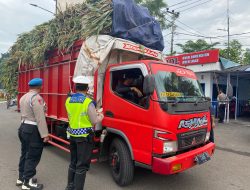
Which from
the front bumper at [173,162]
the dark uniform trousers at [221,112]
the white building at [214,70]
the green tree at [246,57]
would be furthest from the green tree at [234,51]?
the front bumper at [173,162]

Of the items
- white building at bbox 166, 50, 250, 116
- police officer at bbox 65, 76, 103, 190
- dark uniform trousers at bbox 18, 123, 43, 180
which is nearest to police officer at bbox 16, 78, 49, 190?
dark uniform trousers at bbox 18, 123, 43, 180

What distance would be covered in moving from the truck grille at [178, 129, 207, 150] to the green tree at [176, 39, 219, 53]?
26.4m

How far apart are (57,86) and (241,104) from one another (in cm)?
1487

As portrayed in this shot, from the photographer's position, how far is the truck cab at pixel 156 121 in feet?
13.2

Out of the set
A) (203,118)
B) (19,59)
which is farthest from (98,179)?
(19,59)

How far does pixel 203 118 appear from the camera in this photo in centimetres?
479

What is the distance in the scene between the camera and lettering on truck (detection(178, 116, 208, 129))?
4.23 meters

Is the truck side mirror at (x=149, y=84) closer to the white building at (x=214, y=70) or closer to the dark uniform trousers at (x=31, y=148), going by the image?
the dark uniform trousers at (x=31, y=148)

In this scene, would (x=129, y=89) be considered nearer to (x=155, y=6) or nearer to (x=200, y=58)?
(x=200, y=58)

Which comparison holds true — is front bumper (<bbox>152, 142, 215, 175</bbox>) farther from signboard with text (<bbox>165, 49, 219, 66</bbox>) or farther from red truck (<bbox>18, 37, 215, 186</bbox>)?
signboard with text (<bbox>165, 49, 219, 66</bbox>)

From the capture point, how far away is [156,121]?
404 cm

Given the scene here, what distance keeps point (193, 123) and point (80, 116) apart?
1.95 meters

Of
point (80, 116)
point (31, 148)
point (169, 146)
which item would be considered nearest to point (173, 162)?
point (169, 146)

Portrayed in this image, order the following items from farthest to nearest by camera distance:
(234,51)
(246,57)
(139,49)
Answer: (246,57) → (234,51) → (139,49)
